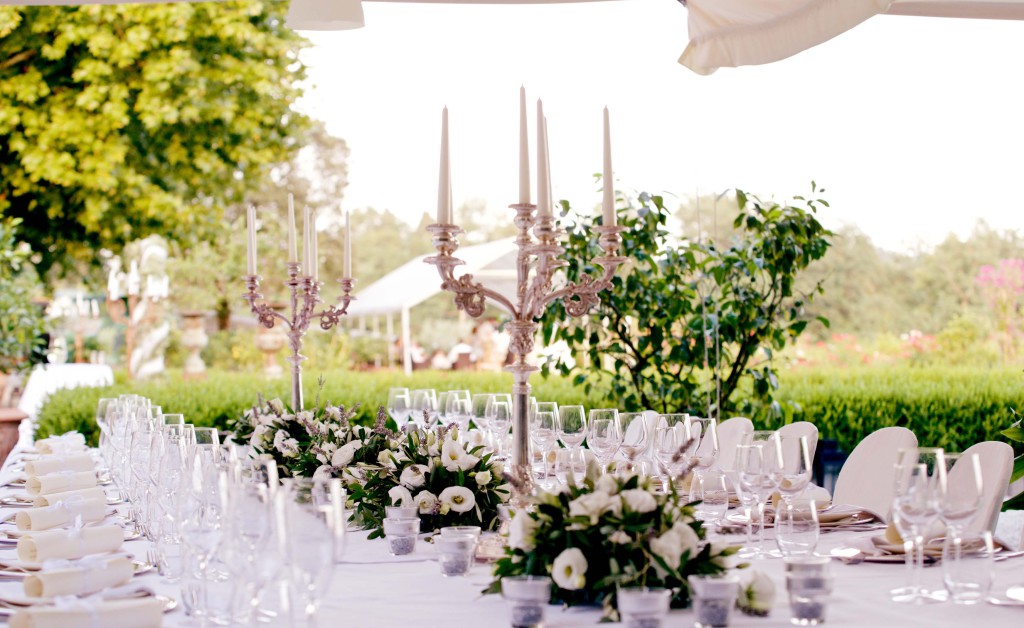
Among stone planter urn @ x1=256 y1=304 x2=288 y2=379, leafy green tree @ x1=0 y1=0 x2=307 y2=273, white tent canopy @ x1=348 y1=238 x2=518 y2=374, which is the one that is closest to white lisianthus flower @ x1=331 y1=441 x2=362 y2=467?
leafy green tree @ x1=0 y1=0 x2=307 y2=273

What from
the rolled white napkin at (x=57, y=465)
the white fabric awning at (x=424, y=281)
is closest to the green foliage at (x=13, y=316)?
the rolled white napkin at (x=57, y=465)

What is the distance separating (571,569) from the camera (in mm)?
1758

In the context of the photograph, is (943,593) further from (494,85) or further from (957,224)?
(494,85)

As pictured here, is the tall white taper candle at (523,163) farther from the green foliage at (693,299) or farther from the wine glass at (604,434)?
the green foliage at (693,299)

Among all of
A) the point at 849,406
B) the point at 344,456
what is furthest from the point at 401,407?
the point at 849,406

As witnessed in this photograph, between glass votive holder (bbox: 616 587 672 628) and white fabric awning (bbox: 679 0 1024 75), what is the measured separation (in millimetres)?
1762

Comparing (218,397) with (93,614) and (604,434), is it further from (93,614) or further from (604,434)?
(93,614)

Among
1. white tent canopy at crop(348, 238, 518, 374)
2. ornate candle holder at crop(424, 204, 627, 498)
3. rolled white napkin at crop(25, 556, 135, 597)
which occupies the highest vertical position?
white tent canopy at crop(348, 238, 518, 374)

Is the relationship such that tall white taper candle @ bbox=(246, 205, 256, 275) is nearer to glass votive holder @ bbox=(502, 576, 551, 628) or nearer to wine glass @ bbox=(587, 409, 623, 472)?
wine glass @ bbox=(587, 409, 623, 472)

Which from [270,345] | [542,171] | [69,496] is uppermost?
Answer: [542,171]

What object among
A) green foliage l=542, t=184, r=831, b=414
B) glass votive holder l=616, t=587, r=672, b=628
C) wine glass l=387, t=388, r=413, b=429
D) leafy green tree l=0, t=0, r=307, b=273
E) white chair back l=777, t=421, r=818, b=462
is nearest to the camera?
glass votive holder l=616, t=587, r=672, b=628

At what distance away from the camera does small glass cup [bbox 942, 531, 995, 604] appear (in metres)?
1.88

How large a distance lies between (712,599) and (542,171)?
3.60 feet

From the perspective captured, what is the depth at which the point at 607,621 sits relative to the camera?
5.73 ft
